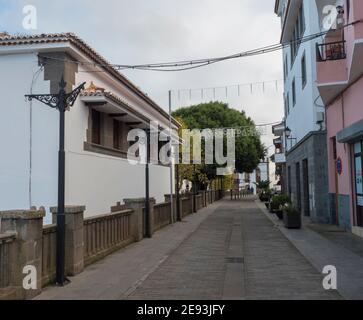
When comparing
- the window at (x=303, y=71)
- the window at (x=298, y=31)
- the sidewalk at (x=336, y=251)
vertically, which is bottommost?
the sidewalk at (x=336, y=251)

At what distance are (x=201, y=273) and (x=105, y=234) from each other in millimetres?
3106

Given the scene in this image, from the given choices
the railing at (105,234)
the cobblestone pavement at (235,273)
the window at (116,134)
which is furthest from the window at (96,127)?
the cobblestone pavement at (235,273)

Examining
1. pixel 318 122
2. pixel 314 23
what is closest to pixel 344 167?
pixel 318 122

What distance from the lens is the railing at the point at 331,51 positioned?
15.3 m

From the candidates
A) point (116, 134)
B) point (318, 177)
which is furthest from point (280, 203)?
point (116, 134)

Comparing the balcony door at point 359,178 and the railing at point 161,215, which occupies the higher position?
the balcony door at point 359,178

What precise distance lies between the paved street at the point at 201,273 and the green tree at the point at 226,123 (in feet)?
101

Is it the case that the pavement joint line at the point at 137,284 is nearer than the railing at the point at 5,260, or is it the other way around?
the railing at the point at 5,260

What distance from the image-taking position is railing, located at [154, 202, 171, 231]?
1764 cm

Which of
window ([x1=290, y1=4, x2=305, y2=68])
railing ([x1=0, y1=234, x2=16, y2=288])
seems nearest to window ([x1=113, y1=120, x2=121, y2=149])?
window ([x1=290, y1=4, x2=305, y2=68])

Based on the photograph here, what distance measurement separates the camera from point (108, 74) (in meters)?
18.4

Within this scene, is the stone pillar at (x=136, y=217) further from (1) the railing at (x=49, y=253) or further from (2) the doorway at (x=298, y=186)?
(2) the doorway at (x=298, y=186)

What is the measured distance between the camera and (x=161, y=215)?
1880cm

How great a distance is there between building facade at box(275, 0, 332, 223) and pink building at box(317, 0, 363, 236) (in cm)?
81
